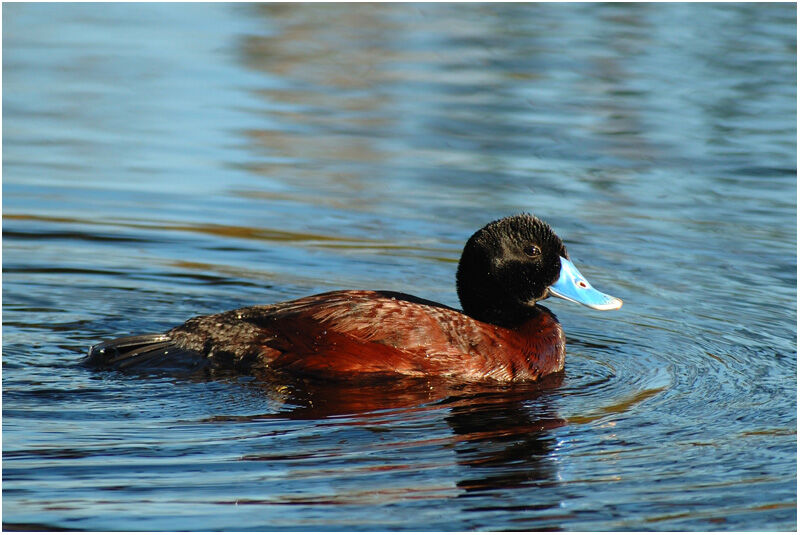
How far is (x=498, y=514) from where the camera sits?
5.17 meters

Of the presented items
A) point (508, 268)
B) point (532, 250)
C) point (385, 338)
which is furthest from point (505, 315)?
point (385, 338)

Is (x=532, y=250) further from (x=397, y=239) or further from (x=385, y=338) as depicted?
(x=397, y=239)

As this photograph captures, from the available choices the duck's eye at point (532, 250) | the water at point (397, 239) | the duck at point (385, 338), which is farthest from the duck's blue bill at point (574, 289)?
the water at point (397, 239)

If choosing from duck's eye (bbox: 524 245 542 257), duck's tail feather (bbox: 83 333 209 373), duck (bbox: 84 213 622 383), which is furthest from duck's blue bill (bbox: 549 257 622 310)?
duck's tail feather (bbox: 83 333 209 373)

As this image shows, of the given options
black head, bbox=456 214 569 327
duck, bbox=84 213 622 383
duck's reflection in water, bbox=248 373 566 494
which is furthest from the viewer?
black head, bbox=456 214 569 327

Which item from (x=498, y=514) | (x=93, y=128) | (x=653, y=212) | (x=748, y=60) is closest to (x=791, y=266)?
(x=653, y=212)

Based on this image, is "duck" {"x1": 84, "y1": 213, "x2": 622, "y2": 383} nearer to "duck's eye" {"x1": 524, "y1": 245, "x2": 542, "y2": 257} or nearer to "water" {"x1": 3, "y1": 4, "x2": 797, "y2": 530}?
"duck's eye" {"x1": 524, "y1": 245, "x2": 542, "y2": 257}

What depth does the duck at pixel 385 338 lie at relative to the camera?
22.7 feet

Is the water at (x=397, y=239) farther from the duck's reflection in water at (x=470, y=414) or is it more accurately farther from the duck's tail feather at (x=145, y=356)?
the duck's tail feather at (x=145, y=356)

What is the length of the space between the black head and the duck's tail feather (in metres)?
1.66

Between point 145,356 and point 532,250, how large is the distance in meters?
2.33

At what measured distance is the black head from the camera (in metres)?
7.41

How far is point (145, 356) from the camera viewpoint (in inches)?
277

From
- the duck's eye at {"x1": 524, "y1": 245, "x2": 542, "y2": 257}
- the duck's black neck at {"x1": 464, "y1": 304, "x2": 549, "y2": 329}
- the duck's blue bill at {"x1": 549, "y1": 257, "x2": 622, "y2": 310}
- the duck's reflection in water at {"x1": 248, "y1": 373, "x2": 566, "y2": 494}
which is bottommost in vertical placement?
the duck's reflection in water at {"x1": 248, "y1": 373, "x2": 566, "y2": 494}
